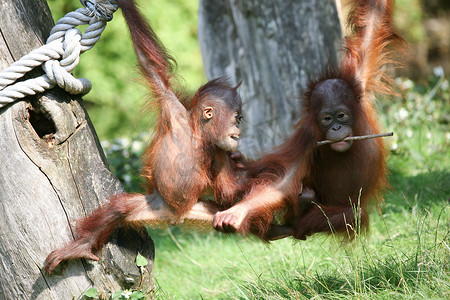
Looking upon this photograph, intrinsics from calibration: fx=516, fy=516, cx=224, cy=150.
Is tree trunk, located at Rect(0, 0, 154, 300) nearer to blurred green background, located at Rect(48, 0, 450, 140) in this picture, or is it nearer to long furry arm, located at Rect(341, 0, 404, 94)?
long furry arm, located at Rect(341, 0, 404, 94)

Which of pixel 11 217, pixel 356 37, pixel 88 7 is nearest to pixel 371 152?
pixel 356 37

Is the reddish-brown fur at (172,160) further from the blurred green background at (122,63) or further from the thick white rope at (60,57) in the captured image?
the blurred green background at (122,63)

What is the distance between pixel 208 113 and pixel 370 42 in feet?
3.89

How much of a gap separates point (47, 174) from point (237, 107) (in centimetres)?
115

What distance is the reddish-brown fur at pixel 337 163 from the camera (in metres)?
3.02

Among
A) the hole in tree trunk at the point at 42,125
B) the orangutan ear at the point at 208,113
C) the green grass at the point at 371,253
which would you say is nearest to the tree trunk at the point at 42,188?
the hole in tree trunk at the point at 42,125

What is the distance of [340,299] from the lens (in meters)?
2.81

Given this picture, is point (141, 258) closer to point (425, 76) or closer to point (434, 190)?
point (434, 190)

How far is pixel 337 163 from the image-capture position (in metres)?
3.23

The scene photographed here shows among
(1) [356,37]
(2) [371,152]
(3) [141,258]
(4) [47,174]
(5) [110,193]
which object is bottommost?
(3) [141,258]


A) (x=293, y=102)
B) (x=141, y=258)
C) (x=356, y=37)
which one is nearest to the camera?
(x=141, y=258)

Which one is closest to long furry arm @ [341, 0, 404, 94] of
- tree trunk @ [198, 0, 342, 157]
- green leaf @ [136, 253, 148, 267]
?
green leaf @ [136, 253, 148, 267]

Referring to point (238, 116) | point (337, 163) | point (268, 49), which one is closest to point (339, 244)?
point (337, 163)

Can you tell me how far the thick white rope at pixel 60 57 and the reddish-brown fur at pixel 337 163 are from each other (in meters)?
1.25
